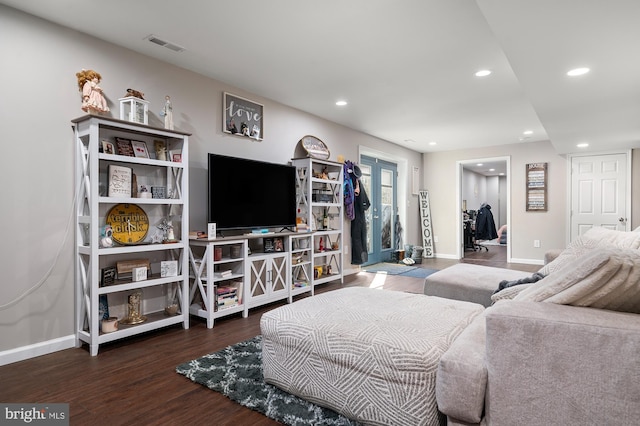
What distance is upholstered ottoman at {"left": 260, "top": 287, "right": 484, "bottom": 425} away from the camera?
1.46m

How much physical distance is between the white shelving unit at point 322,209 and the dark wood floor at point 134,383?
1.77 m

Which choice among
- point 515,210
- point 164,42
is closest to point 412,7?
point 164,42

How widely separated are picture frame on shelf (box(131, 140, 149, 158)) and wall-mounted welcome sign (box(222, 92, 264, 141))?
947 mm

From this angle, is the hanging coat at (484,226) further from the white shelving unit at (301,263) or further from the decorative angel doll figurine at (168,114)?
the decorative angel doll figurine at (168,114)

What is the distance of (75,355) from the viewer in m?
2.53

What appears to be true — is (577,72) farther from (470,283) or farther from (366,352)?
(366,352)

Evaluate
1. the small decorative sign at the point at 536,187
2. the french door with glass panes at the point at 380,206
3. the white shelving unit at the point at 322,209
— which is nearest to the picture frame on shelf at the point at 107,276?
the white shelving unit at the point at 322,209

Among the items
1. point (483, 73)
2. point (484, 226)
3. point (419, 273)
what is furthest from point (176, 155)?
point (484, 226)

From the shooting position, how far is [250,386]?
79.7 inches

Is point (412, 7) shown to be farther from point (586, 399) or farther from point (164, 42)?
point (586, 399)

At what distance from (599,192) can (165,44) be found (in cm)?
725

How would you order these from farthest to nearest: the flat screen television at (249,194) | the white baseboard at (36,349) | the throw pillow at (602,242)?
the flat screen television at (249,194), the throw pillow at (602,242), the white baseboard at (36,349)

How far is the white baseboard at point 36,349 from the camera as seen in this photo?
7.82 feet

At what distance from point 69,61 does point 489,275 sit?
3.81m
